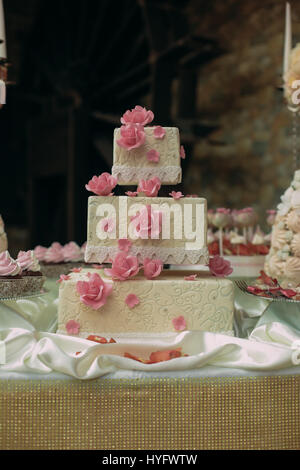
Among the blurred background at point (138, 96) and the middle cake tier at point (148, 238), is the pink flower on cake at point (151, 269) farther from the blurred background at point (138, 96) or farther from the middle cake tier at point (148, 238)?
the blurred background at point (138, 96)

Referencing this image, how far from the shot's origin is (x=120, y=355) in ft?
4.59

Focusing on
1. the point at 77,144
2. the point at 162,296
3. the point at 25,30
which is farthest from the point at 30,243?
the point at 162,296

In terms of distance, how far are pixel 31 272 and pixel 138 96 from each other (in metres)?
4.10

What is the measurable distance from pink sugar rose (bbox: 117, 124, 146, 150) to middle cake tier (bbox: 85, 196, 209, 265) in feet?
0.61

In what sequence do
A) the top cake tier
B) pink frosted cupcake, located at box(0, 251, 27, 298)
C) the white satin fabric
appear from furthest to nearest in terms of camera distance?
the top cake tier → pink frosted cupcake, located at box(0, 251, 27, 298) → the white satin fabric

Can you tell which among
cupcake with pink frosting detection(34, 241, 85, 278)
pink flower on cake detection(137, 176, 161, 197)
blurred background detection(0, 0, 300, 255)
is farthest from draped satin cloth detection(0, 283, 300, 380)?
blurred background detection(0, 0, 300, 255)

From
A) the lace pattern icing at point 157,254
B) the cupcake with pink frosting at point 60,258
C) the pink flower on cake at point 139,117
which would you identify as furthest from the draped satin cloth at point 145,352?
the cupcake with pink frosting at point 60,258

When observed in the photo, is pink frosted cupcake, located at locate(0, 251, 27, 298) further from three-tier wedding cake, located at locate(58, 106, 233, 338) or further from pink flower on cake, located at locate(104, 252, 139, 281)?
pink flower on cake, located at locate(104, 252, 139, 281)

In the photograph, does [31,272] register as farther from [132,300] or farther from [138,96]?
[138,96]

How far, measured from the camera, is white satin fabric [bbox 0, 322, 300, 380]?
4.25ft

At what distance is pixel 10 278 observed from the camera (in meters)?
1.67
